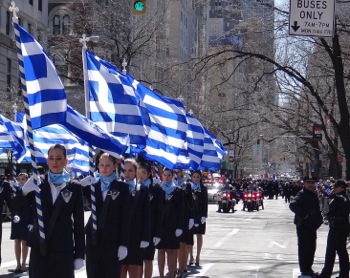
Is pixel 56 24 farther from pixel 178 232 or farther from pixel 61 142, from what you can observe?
pixel 178 232

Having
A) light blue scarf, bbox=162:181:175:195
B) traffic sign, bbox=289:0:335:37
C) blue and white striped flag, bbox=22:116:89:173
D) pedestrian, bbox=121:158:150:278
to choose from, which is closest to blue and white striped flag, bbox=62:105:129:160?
pedestrian, bbox=121:158:150:278

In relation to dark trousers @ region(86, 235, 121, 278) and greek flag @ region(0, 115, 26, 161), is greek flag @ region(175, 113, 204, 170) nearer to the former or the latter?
greek flag @ region(0, 115, 26, 161)

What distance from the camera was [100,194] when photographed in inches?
369

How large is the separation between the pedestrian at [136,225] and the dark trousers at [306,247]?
15.8 feet

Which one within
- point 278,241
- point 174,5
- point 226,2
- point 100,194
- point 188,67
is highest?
point 174,5

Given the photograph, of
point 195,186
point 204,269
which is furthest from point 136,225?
point 195,186

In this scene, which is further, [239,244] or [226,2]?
[226,2]

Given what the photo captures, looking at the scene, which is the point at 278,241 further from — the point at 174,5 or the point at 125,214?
the point at 174,5

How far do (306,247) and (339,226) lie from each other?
102cm

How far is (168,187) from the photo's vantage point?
13367 millimetres

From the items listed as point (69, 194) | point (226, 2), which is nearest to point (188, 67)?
point (226, 2)

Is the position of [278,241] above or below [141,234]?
below

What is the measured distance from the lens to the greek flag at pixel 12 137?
58.5ft

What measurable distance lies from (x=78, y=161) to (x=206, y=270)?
410cm
